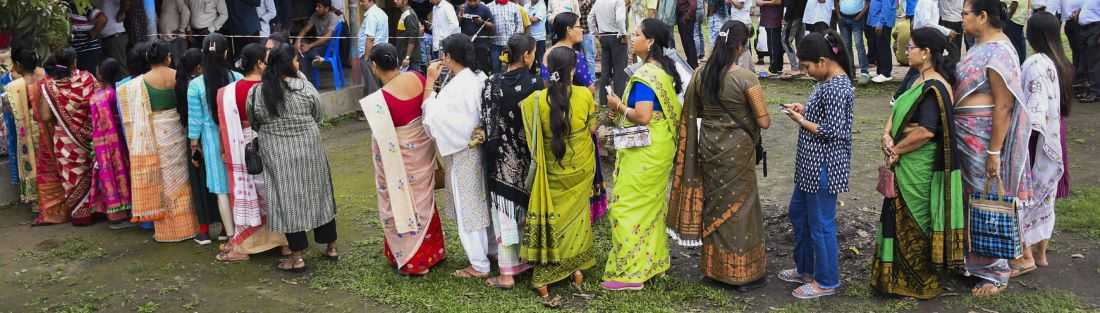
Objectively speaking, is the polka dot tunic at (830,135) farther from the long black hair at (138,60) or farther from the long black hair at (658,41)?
the long black hair at (138,60)

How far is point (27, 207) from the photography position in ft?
22.3

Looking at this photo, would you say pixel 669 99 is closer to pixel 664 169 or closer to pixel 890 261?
pixel 664 169

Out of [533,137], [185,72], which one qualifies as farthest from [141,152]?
[533,137]

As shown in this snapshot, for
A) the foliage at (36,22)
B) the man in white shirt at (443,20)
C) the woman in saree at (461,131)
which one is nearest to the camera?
the foliage at (36,22)

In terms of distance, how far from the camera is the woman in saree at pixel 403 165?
498cm

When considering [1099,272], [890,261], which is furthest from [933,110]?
[1099,272]

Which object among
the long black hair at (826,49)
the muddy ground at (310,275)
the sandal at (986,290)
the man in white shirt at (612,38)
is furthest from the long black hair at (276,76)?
the man in white shirt at (612,38)

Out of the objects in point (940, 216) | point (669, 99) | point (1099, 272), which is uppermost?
point (669, 99)

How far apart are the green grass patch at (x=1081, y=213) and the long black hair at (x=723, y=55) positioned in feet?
8.88

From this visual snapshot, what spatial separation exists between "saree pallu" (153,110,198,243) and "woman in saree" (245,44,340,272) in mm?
799

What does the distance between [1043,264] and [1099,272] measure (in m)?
0.26

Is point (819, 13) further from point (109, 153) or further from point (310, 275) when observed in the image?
point (109, 153)

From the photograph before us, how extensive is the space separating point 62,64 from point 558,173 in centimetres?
345

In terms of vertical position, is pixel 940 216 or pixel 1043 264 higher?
pixel 940 216
